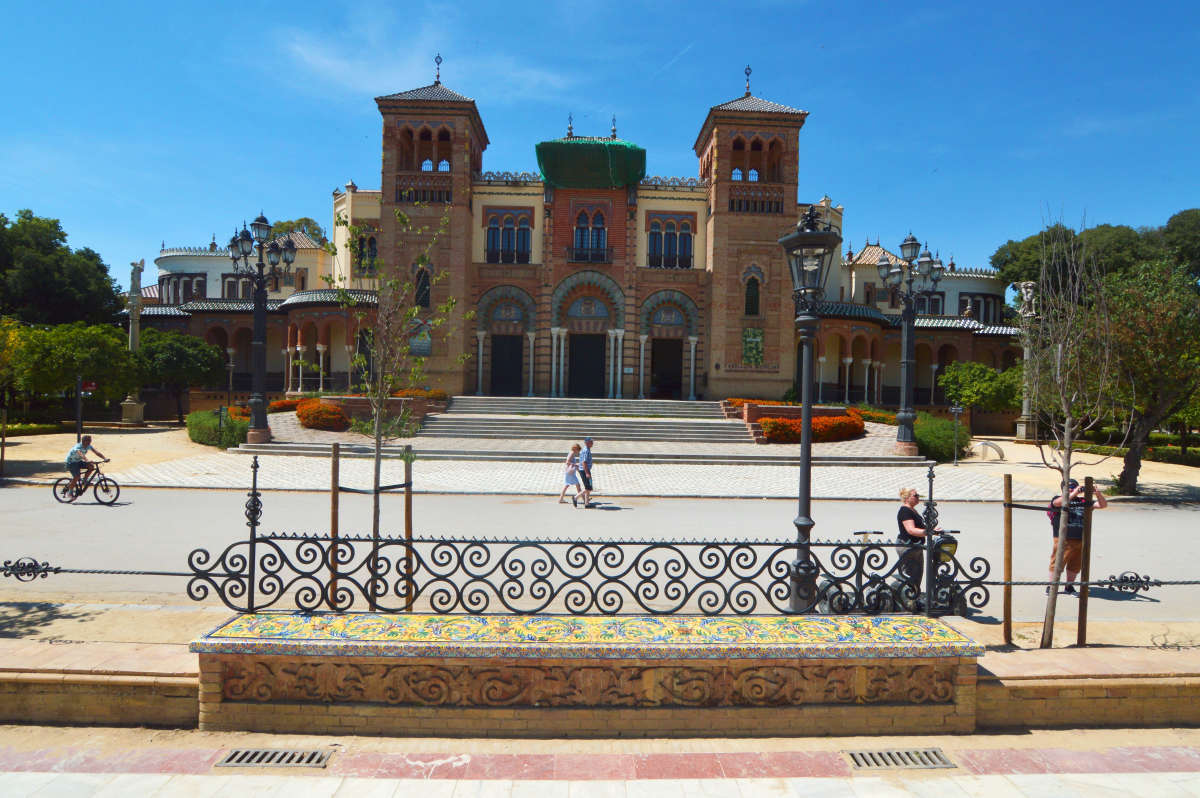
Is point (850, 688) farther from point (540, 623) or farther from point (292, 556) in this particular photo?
point (292, 556)

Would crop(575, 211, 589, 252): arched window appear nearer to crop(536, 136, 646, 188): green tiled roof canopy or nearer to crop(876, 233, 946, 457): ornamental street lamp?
crop(536, 136, 646, 188): green tiled roof canopy

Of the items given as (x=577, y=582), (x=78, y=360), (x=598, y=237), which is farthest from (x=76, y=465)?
(x=598, y=237)

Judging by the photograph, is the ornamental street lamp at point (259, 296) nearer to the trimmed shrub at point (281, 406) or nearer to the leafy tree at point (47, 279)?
the trimmed shrub at point (281, 406)

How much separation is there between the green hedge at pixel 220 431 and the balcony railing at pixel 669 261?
19.6 metres

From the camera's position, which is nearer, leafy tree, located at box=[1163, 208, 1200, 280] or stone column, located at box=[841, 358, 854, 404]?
stone column, located at box=[841, 358, 854, 404]

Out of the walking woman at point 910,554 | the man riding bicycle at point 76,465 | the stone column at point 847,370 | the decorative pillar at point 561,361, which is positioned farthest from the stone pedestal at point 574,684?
the stone column at point 847,370

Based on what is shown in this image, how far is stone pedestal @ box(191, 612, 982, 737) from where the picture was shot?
4.42m

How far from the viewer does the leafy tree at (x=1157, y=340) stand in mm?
14180

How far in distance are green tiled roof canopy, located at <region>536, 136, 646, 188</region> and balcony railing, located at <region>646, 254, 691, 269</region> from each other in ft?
12.3

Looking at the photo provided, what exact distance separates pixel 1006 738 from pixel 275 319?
131 feet

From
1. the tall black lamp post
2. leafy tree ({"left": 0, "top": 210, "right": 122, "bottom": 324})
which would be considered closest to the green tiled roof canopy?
the tall black lamp post

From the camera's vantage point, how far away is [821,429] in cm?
2334

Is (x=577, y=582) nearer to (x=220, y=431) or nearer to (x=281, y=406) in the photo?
(x=220, y=431)

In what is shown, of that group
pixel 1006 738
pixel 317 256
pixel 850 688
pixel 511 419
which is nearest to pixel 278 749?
pixel 850 688
